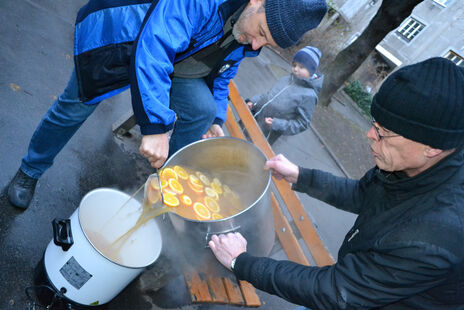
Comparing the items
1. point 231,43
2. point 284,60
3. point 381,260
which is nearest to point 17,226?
point 231,43

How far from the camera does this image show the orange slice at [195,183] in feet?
7.76

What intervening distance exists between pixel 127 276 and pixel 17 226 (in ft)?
4.05

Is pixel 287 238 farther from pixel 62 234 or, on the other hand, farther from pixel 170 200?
pixel 62 234

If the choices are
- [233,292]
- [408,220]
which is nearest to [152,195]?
[233,292]

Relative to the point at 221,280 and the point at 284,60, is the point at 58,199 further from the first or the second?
the point at 284,60

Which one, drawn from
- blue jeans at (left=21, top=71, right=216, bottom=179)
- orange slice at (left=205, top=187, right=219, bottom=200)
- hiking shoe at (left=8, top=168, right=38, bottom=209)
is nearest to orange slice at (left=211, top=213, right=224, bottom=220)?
orange slice at (left=205, top=187, right=219, bottom=200)

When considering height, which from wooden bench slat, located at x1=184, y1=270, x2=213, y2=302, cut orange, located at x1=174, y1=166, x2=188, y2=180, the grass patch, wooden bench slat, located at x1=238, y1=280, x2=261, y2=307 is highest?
cut orange, located at x1=174, y1=166, x2=188, y2=180

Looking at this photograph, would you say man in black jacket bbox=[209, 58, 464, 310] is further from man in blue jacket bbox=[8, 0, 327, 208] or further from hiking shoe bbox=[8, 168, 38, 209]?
hiking shoe bbox=[8, 168, 38, 209]

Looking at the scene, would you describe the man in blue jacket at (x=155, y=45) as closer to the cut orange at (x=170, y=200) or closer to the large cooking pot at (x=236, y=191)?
the cut orange at (x=170, y=200)

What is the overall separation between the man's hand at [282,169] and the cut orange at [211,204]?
522 millimetres

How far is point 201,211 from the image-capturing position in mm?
2240

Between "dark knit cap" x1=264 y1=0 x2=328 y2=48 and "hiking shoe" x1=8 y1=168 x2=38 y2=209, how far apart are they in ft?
6.99

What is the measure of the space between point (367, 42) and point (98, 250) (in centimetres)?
916

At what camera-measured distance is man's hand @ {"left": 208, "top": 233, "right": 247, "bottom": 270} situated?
1862 millimetres
